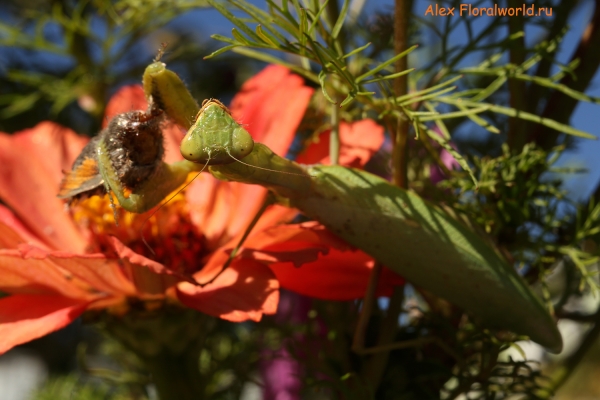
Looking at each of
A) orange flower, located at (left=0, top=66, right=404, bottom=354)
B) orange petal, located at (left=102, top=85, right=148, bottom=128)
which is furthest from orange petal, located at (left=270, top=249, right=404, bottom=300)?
orange petal, located at (left=102, top=85, right=148, bottom=128)

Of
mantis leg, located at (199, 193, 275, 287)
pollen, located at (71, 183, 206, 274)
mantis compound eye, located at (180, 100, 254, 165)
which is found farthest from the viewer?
pollen, located at (71, 183, 206, 274)

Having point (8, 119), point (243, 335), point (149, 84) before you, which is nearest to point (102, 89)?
point (8, 119)

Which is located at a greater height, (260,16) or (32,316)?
(260,16)

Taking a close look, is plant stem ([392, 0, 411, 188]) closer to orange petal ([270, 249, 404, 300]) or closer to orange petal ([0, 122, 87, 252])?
orange petal ([270, 249, 404, 300])

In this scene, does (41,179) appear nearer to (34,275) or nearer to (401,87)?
(34,275)

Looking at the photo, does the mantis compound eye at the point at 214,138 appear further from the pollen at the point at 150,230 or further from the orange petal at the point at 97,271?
the pollen at the point at 150,230

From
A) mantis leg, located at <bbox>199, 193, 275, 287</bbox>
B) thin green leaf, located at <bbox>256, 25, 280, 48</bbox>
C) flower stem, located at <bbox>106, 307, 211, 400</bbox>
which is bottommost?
flower stem, located at <bbox>106, 307, 211, 400</bbox>

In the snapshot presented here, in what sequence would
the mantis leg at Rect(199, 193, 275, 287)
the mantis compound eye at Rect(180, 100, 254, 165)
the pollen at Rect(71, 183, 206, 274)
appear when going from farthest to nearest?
the pollen at Rect(71, 183, 206, 274) → the mantis leg at Rect(199, 193, 275, 287) → the mantis compound eye at Rect(180, 100, 254, 165)

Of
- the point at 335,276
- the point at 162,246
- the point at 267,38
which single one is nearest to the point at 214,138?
the point at 267,38
